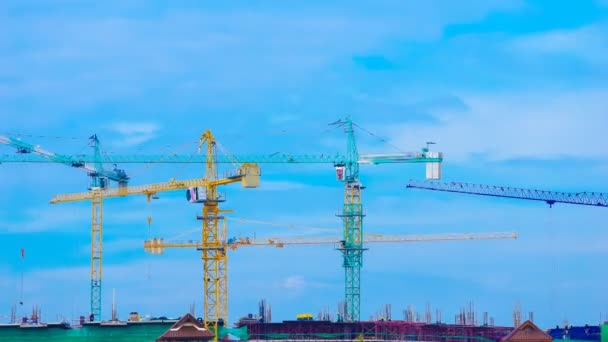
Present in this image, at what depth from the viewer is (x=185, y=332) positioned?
15700 centimetres

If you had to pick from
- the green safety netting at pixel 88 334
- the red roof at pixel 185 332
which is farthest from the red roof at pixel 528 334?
the green safety netting at pixel 88 334

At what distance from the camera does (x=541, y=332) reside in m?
154

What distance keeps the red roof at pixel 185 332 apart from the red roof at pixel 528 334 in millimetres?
33954

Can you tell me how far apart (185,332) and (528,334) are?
3800cm

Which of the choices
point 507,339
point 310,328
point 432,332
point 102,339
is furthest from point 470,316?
point 102,339

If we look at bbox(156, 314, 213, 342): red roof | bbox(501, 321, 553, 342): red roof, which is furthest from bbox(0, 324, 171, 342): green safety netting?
bbox(501, 321, 553, 342): red roof

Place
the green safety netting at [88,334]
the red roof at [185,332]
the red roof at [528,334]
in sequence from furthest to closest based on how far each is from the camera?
the green safety netting at [88,334]
the red roof at [185,332]
the red roof at [528,334]

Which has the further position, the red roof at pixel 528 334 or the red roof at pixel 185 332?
the red roof at pixel 185 332

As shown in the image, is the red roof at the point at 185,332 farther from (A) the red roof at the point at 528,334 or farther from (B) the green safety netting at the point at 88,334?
(A) the red roof at the point at 528,334

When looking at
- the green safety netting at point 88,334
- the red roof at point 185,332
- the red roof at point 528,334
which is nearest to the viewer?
the red roof at point 528,334

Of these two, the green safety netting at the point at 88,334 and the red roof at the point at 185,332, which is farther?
the green safety netting at the point at 88,334

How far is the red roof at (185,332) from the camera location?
513 ft

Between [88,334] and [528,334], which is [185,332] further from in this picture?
[528,334]

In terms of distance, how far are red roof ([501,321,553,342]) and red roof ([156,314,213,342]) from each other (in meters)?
34.0
